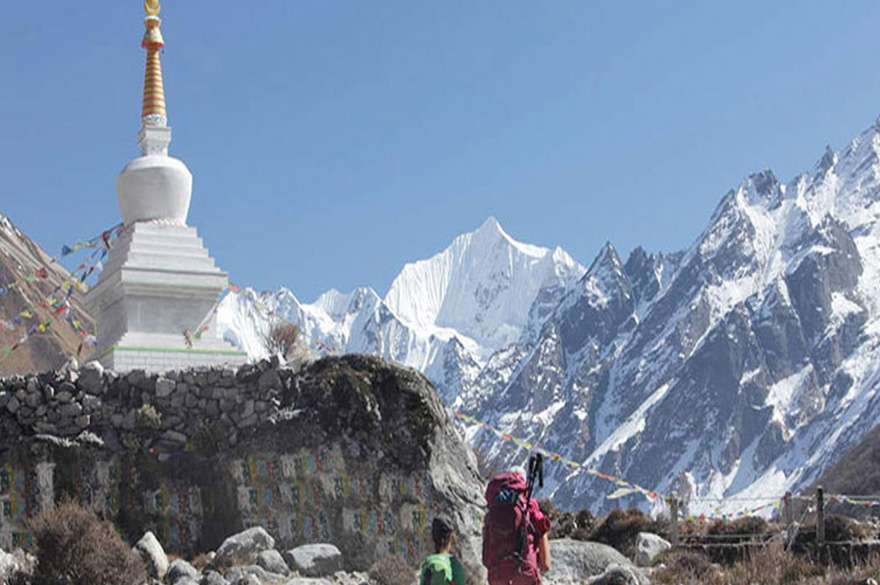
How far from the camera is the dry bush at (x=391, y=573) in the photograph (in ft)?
68.0

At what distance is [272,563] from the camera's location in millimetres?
20641

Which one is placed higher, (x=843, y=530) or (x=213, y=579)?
(x=843, y=530)

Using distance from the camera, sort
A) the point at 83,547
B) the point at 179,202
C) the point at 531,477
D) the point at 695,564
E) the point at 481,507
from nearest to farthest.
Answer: the point at 531,477, the point at 83,547, the point at 695,564, the point at 481,507, the point at 179,202

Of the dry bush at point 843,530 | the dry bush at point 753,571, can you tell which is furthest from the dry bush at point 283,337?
the dry bush at point 753,571

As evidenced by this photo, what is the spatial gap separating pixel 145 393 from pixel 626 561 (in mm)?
7479

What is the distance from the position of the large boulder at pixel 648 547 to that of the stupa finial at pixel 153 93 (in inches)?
659

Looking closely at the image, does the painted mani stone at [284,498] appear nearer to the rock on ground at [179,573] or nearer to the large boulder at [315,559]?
the large boulder at [315,559]

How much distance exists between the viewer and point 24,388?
925 inches

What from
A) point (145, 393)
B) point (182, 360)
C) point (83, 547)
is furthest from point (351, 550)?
point (182, 360)

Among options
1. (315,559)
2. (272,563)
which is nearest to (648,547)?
(315,559)

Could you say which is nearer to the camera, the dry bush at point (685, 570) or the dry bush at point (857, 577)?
the dry bush at point (857, 577)

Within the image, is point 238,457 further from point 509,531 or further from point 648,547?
point 509,531

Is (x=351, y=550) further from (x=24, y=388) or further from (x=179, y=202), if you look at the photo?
(x=179, y=202)

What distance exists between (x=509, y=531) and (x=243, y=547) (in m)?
8.65
